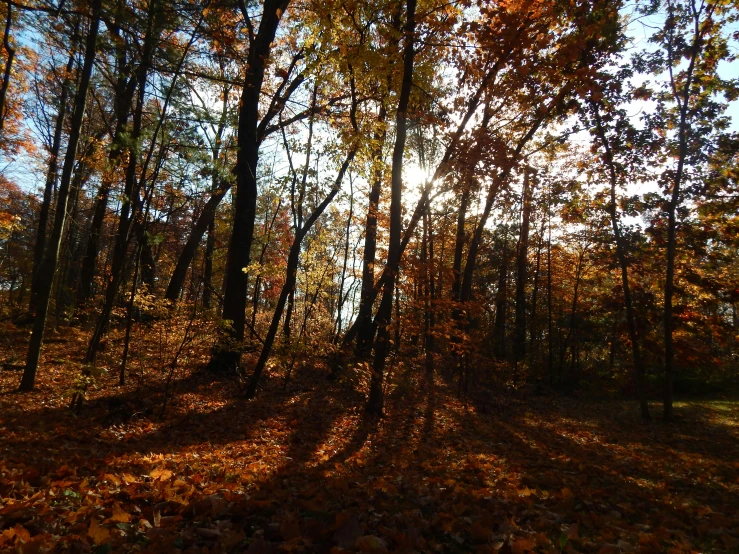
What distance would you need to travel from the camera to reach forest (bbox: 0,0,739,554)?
3.46m

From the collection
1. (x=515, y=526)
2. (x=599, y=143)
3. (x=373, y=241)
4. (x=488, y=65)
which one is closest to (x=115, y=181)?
(x=373, y=241)

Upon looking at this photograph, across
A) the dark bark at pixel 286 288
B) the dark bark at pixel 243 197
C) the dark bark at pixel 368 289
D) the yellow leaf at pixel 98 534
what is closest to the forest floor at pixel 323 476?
the yellow leaf at pixel 98 534

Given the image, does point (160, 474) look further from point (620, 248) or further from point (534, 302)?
point (534, 302)

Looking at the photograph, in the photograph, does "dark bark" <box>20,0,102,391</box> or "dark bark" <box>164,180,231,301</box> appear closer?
"dark bark" <box>20,0,102,391</box>

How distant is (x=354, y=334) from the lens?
13586 mm

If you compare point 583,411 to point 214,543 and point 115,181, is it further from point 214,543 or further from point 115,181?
point 115,181

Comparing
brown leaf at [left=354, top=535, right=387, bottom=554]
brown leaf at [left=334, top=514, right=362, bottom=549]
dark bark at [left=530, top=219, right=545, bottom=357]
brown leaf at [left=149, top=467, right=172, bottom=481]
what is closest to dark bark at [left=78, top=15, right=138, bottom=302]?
brown leaf at [left=149, top=467, right=172, bottom=481]

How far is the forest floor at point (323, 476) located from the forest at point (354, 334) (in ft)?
0.12

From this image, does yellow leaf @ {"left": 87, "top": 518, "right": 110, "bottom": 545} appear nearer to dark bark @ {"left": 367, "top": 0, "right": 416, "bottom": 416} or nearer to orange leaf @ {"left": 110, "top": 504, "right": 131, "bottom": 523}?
orange leaf @ {"left": 110, "top": 504, "right": 131, "bottom": 523}

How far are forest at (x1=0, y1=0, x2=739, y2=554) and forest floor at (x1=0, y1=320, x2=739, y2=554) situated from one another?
35 mm

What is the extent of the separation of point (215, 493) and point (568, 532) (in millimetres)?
2794

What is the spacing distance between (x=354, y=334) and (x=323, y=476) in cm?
882

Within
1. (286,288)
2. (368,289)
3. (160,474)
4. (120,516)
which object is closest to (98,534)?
(120,516)

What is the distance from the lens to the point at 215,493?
3.57m
